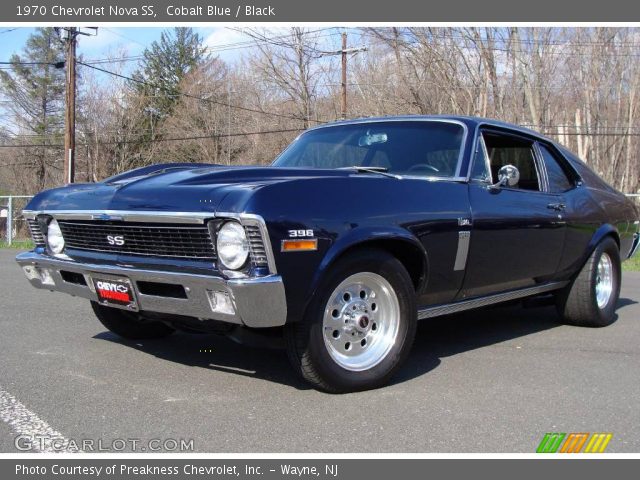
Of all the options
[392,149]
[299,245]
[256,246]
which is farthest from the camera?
[392,149]

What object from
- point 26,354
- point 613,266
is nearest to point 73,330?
point 26,354

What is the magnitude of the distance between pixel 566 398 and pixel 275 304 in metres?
1.93

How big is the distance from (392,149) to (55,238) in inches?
99.1

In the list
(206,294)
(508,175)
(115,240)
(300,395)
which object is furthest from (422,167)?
(115,240)

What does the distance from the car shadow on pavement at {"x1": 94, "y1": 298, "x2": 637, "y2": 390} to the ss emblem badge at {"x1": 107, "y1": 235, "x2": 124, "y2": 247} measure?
3.55 ft

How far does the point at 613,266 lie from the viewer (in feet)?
21.8

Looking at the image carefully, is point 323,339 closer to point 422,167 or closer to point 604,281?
point 422,167

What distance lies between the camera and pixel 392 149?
505 cm

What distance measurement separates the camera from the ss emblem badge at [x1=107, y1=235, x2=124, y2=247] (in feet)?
→ 13.2

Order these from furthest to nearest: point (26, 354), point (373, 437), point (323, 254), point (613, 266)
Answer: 1. point (613, 266)
2. point (26, 354)
3. point (323, 254)
4. point (373, 437)

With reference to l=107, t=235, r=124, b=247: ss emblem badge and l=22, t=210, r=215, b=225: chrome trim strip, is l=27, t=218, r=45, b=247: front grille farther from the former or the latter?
l=107, t=235, r=124, b=247: ss emblem badge

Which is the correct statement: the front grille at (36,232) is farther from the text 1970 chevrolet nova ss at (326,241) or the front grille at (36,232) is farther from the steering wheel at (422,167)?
the steering wheel at (422,167)

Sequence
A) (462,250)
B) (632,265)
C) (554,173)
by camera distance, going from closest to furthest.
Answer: (462,250) < (554,173) < (632,265)
